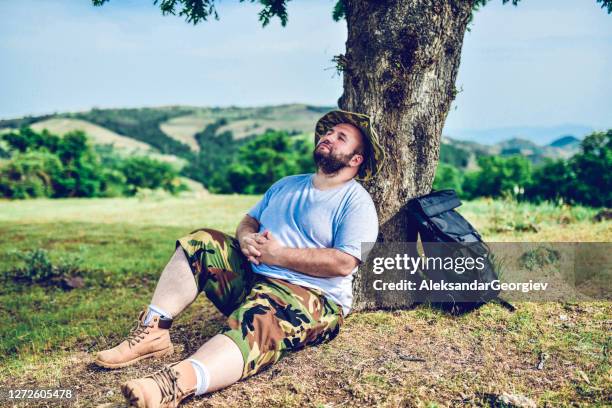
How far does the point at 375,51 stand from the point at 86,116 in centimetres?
10510

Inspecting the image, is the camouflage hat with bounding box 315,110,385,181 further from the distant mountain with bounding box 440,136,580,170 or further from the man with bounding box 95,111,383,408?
the distant mountain with bounding box 440,136,580,170

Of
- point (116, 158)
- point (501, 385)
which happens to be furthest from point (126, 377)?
point (116, 158)

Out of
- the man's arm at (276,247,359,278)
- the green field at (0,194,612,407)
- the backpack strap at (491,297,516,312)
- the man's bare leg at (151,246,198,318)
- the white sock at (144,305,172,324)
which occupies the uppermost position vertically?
the man's arm at (276,247,359,278)

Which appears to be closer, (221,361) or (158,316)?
(221,361)

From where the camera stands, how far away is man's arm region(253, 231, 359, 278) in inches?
161

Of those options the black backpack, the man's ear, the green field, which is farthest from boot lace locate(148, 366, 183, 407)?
the black backpack

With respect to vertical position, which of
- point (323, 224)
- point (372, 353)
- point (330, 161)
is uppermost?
point (330, 161)

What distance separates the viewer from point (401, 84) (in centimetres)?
496

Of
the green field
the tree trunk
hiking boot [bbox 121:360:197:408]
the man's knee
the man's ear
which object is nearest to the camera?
hiking boot [bbox 121:360:197:408]

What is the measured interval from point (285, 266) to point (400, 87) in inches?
79.6

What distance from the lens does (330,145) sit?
4.44m

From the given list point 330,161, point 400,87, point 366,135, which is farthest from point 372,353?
point 400,87

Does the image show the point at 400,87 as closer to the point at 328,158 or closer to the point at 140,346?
the point at 328,158

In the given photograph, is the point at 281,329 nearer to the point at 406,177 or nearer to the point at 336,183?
the point at 336,183
